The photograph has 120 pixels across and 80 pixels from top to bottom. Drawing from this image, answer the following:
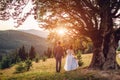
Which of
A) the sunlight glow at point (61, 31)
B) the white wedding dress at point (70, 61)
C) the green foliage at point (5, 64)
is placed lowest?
the green foliage at point (5, 64)

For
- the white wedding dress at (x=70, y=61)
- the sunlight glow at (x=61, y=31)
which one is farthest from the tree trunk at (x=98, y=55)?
the white wedding dress at (x=70, y=61)

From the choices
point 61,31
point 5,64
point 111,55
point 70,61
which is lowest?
point 5,64

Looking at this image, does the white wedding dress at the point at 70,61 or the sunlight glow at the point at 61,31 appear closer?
the sunlight glow at the point at 61,31

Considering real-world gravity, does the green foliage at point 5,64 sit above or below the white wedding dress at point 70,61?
A: below

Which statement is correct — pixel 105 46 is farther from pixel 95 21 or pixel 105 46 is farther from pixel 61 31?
pixel 61 31

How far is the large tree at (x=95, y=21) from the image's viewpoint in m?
27.0

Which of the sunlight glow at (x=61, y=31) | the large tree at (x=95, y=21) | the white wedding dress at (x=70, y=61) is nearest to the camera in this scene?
the large tree at (x=95, y=21)

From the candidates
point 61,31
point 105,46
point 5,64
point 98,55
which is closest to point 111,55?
point 105,46

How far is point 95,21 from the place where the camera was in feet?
92.9

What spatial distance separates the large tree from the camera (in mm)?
27016

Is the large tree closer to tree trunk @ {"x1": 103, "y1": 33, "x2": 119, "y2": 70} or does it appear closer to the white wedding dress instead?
tree trunk @ {"x1": 103, "y1": 33, "x2": 119, "y2": 70}

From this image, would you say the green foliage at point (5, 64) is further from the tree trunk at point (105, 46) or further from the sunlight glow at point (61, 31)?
the tree trunk at point (105, 46)

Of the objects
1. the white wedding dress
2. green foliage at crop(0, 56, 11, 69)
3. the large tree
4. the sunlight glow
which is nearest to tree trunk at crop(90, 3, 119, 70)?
the large tree

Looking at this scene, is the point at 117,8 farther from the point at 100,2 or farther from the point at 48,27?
the point at 48,27
